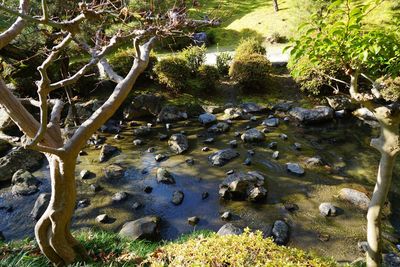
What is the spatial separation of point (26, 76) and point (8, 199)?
7698mm

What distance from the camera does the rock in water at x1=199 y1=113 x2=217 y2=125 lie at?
13.1 m

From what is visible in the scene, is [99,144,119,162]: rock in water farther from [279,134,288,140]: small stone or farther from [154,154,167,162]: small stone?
[279,134,288,140]: small stone

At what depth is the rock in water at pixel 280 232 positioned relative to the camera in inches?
274

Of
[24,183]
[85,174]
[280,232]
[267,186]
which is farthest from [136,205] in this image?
[24,183]

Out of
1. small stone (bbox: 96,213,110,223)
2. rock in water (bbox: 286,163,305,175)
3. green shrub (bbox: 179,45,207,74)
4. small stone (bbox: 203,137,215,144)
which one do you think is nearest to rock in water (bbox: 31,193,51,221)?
small stone (bbox: 96,213,110,223)

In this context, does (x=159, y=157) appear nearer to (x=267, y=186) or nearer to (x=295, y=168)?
(x=267, y=186)

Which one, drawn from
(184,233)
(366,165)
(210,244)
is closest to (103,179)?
(184,233)

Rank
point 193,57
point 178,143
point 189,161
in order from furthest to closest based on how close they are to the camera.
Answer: point 193,57 → point 178,143 → point 189,161

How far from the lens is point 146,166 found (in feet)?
34.2

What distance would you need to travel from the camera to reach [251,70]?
14766 mm

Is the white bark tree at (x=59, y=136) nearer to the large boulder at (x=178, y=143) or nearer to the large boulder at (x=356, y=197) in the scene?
the large boulder at (x=356, y=197)

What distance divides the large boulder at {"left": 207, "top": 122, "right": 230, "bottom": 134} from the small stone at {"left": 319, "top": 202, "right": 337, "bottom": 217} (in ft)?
17.3

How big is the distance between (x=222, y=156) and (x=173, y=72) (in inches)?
244

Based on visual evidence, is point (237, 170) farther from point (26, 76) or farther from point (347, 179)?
point (26, 76)
